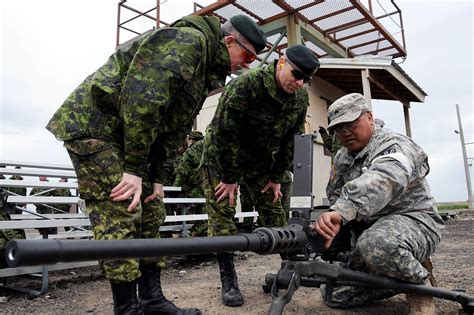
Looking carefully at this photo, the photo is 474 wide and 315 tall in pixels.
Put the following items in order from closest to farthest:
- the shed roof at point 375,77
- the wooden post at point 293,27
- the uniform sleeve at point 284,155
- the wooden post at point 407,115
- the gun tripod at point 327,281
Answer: the gun tripod at point 327,281 → the uniform sleeve at point 284,155 → the wooden post at point 293,27 → the shed roof at point 375,77 → the wooden post at point 407,115

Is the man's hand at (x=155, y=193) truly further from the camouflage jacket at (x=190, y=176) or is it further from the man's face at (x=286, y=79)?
the camouflage jacket at (x=190, y=176)

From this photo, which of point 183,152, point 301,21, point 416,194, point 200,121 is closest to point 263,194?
point 416,194

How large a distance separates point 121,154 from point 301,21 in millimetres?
7102

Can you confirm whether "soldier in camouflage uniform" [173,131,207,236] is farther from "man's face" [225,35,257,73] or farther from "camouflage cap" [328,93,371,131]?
"man's face" [225,35,257,73]

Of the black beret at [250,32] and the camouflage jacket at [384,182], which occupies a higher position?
the black beret at [250,32]

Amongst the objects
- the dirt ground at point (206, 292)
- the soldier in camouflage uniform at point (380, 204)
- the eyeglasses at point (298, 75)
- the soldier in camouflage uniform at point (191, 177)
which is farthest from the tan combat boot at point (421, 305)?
the soldier in camouflage uniform at point (191, 177)

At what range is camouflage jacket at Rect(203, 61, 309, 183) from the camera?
3.08 m

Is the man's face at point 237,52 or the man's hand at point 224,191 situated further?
the man's hand at point 224,191

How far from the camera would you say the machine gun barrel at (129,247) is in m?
1.00

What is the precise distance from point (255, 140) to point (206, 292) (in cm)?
129

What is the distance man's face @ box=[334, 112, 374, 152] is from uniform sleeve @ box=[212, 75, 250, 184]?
0.78m

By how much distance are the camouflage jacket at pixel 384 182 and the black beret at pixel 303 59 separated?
584 millimetres

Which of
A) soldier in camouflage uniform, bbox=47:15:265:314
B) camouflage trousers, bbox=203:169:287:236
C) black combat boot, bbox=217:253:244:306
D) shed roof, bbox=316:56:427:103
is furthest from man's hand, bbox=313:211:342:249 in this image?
shed roof, bbox=316:56:427:103

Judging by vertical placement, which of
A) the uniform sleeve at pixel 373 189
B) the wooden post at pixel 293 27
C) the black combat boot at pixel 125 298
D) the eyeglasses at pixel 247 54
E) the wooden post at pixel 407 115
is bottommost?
the black combat boot at pixel 125 298
